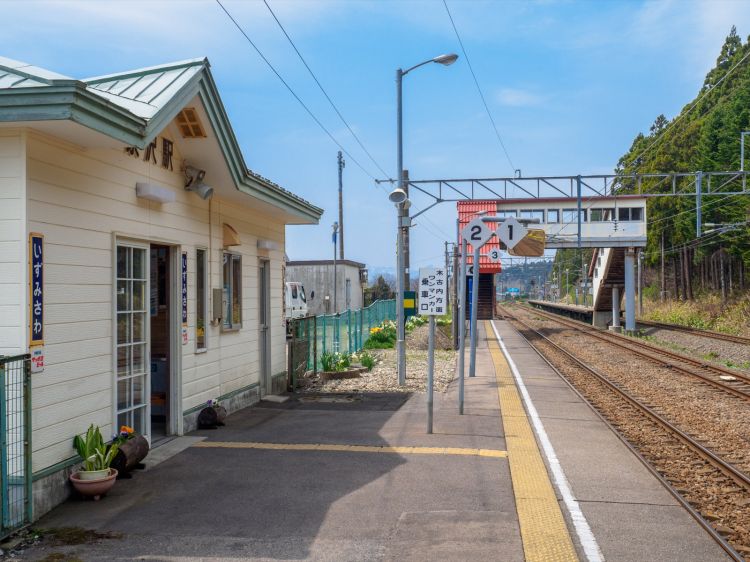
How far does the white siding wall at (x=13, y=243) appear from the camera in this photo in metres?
5.60

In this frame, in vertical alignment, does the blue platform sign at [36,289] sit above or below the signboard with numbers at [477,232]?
below

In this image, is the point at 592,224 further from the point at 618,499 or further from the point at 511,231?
the point at 618,499

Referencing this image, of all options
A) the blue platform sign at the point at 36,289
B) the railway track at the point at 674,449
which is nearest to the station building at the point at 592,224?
the railway track at the point at 674,449

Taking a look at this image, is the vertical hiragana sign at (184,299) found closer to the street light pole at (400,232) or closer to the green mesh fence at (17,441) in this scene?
the green mesh fence at (17,441)

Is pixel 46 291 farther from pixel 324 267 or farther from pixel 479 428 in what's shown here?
pixel 324 267

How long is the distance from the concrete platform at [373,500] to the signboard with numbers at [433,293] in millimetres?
1558

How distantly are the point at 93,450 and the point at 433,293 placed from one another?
15.0 feet

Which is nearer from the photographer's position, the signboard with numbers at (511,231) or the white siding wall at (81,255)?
the white siding wall at (81,255)

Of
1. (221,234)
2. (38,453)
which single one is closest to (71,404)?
(38,453)

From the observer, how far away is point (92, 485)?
6.11 m

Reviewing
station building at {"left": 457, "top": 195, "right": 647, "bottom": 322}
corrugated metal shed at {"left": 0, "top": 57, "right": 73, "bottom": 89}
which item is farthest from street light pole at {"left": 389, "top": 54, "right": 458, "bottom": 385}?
station building at {"left": 457, "top": 195, "right": 647, "bottom": 322}

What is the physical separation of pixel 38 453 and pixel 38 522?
539 mm

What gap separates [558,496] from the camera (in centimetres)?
614

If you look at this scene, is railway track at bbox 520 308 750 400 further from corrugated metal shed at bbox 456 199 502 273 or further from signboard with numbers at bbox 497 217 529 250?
corrugated metal shed at bbox 456 199 502 273
